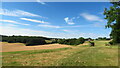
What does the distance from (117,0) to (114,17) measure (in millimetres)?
3735

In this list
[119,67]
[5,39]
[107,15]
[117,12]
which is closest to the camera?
[119,67]

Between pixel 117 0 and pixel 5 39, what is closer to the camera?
pixel 117 0

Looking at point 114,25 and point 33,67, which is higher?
point 114,25

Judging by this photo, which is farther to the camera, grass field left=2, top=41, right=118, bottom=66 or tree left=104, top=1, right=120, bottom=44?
tree left=104, top=1, right=120, bottom=44

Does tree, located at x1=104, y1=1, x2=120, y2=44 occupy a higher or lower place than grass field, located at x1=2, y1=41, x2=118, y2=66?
higher

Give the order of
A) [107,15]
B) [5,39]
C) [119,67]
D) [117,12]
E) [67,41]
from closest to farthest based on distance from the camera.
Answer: [119,67], [117,12], [107,15], [5,39], [67,41]

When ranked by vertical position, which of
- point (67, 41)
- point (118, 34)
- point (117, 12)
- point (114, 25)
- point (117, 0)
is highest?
point (117, 0)

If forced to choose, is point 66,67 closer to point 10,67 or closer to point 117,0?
point 10,67

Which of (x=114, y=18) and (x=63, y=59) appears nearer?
(x=63, y=59)

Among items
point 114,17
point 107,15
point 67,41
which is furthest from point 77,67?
point 67,41

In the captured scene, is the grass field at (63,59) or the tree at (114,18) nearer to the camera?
the grass field at (63,59)

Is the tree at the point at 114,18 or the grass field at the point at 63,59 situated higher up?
the tree at the point at 114,18

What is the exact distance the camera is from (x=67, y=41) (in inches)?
2758

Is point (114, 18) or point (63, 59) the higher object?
point (114, 18)
